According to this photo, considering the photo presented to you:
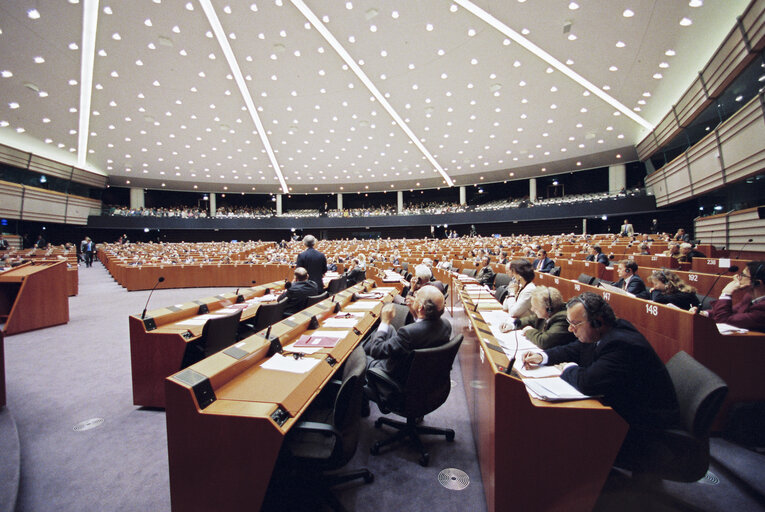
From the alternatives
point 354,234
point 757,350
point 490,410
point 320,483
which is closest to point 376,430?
point 320,483

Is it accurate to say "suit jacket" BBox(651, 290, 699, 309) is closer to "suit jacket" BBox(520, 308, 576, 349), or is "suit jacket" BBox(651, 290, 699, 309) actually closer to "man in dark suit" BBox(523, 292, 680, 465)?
"suit jacket" BBox(520, 308, 576, 349)

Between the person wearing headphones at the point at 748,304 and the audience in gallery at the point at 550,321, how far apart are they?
152cm

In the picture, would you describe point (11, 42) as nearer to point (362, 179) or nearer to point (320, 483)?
point (320, 483)

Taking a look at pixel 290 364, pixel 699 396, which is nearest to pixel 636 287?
pixel 699 396

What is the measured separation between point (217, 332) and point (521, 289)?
305 cm

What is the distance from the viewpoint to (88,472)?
2023mm

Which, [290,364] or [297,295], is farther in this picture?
[297,295]

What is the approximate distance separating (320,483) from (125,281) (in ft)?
35.7

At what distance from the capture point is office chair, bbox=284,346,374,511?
5.05 ft

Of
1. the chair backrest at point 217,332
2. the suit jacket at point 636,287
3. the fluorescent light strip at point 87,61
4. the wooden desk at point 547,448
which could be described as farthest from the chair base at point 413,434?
the fluorescent light strip at point 87,61

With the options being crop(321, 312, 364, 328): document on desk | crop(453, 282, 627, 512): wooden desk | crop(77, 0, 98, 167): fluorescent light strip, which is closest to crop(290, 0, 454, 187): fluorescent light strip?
crop(77, 0, 98, 167): fluorescent light strip

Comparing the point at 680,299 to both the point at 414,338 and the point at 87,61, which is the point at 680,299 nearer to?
the point at 414,338

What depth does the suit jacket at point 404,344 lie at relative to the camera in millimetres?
2127

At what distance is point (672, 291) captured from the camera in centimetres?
343
